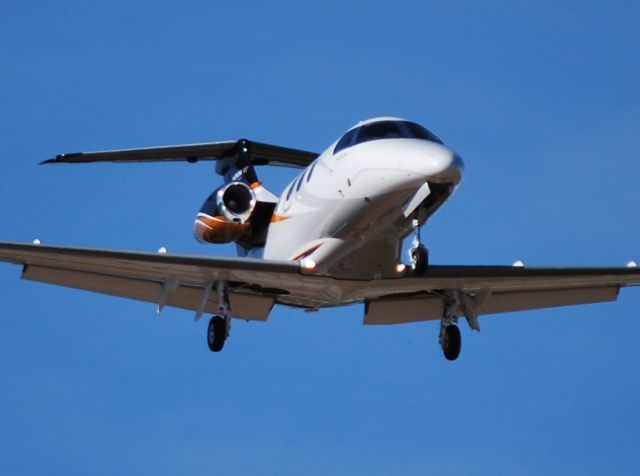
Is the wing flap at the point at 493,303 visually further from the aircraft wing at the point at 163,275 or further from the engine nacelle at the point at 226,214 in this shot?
the engine nacelle at the point at 226,214

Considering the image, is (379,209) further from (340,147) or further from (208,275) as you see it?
(208,275)

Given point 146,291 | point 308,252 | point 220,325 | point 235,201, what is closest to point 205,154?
point 235,201

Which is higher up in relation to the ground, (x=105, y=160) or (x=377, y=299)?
(x=105, y=160)

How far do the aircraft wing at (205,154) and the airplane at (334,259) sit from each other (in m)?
0.04

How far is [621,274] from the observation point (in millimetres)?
25859

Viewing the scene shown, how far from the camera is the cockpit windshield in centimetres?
2227

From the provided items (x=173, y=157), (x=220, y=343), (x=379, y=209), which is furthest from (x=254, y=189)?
(x=379, y=209)

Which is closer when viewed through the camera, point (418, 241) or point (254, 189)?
point (418, 241)

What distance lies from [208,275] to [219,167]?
537cm

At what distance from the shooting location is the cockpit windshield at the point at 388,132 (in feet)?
73.0

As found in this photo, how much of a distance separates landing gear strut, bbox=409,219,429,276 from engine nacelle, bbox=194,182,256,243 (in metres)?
5.01

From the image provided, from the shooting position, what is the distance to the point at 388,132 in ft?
73.5

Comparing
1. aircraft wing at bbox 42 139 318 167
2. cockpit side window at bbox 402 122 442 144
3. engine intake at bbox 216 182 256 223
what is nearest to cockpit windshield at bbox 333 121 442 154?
cockpit side window at bbox 402 122 442 144

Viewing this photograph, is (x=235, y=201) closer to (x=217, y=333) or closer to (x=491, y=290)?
(x=217, y=333)
